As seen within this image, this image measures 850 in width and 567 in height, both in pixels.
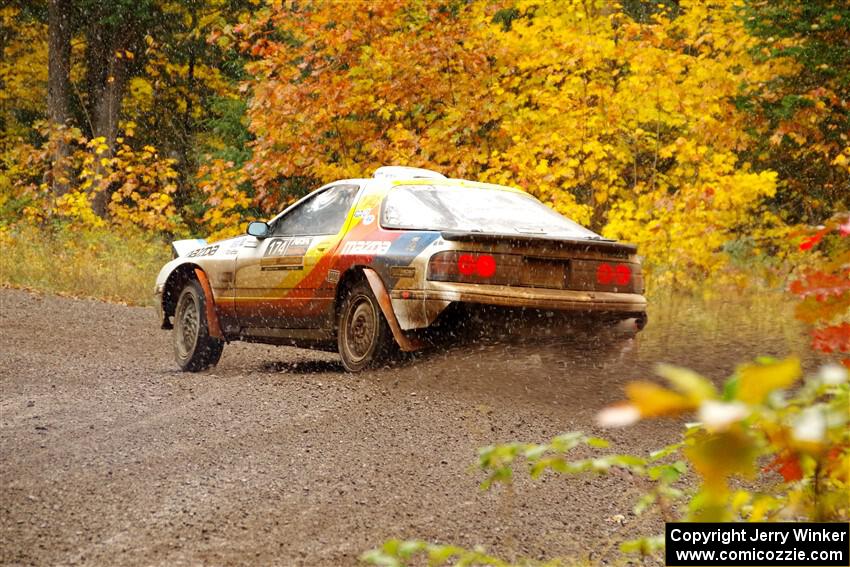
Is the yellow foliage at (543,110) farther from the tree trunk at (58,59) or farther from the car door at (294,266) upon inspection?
the tree trunk at (58,59)

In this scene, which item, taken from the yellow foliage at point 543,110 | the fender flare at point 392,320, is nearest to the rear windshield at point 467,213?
the fender flare at point 392,320

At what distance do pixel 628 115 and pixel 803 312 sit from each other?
11.4m

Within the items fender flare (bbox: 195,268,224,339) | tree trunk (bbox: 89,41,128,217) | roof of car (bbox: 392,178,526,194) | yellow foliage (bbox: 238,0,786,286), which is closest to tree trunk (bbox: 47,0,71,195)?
tree trunk (bbox: 89,41,128,217)

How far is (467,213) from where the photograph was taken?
8.33 m

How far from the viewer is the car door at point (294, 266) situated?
8.70 meters

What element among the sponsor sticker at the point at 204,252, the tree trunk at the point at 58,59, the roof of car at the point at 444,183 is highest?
the tree trunk at the point at 58,59

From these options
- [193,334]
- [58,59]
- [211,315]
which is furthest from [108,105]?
[211,315]

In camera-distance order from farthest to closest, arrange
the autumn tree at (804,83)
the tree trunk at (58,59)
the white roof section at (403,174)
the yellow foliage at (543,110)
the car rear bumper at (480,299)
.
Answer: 1. the tree trunk at (58,59)
2. the autumn tree at (804,83)
3. the yellow foliage at (543,110)
4. the white roof section at (403,174)
5. the car rear bumper at (480,299)

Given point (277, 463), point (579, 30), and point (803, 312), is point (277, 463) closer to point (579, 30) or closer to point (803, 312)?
point (803, 312)

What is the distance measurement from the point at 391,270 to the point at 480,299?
75cm

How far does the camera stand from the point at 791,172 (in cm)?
1834

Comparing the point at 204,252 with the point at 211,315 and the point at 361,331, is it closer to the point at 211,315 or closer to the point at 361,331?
the point at 211,315

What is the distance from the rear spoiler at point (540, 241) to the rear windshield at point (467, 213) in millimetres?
326

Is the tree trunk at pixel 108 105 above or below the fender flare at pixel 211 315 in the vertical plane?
above
